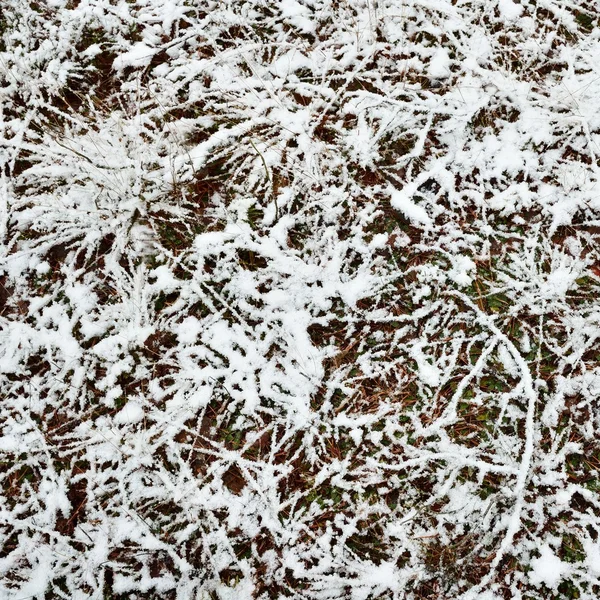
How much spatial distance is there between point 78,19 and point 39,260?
56.6 inches

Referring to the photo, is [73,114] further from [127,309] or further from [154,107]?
[127,309]

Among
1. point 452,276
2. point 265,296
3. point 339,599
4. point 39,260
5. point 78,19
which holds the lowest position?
point 339,599

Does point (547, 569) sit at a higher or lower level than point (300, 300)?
lower

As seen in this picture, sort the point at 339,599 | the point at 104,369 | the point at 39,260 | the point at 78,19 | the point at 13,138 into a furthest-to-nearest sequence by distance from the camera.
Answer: the point at 78,19 < the point at 13,138 < the point at 39,260 < the point at 104,369 < the point at 339,599

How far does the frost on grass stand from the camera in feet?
6.11

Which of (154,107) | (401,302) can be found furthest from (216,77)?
(401,302)

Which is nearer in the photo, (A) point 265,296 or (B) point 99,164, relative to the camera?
(A) point 265,296

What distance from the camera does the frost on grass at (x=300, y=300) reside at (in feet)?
6.11

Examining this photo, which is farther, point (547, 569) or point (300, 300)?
point (300, 300)

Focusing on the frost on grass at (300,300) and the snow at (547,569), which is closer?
the snow at (547,569)

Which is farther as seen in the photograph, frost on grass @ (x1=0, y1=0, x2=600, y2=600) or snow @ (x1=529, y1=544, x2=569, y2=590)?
frost on grass @ (x1=0, y1=0, x2=600, y2=600)

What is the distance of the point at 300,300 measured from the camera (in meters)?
2.15

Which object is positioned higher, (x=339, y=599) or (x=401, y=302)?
(x=401, y=302)

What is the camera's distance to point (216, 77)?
8.21 ft
